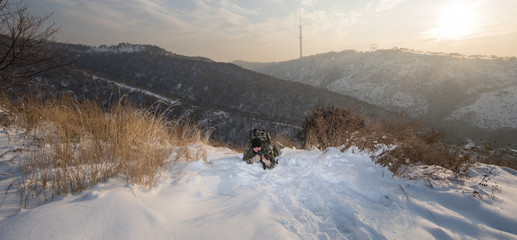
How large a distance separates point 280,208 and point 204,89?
6007 cm

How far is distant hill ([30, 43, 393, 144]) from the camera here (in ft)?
112

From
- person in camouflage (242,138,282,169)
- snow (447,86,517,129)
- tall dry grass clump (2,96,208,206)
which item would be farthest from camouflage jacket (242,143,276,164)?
snow (447,86,517,129)

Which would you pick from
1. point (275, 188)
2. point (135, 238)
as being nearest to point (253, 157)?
point (275, 188)

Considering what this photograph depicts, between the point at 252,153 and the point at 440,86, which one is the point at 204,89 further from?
the point at 440,86

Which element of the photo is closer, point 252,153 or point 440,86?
point 252,153

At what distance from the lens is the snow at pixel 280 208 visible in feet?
5.57

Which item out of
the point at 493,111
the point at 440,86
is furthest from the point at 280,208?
the point at 440,86

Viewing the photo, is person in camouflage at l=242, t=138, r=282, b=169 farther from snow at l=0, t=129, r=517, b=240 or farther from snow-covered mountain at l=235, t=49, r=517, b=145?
snow-covered mountain at l=235, t=49, r=517, b=145

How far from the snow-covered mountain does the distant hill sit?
13399 millimetres

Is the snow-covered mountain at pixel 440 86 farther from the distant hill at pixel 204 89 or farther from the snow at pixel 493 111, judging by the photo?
the distant hill at pixel 204 89

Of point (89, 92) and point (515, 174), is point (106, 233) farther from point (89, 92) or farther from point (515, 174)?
point (89, 92)

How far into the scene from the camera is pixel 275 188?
3035mm

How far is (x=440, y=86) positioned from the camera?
50156 mm

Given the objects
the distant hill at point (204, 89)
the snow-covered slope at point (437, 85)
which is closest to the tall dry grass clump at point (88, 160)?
the distant hill at point (204, 89)
